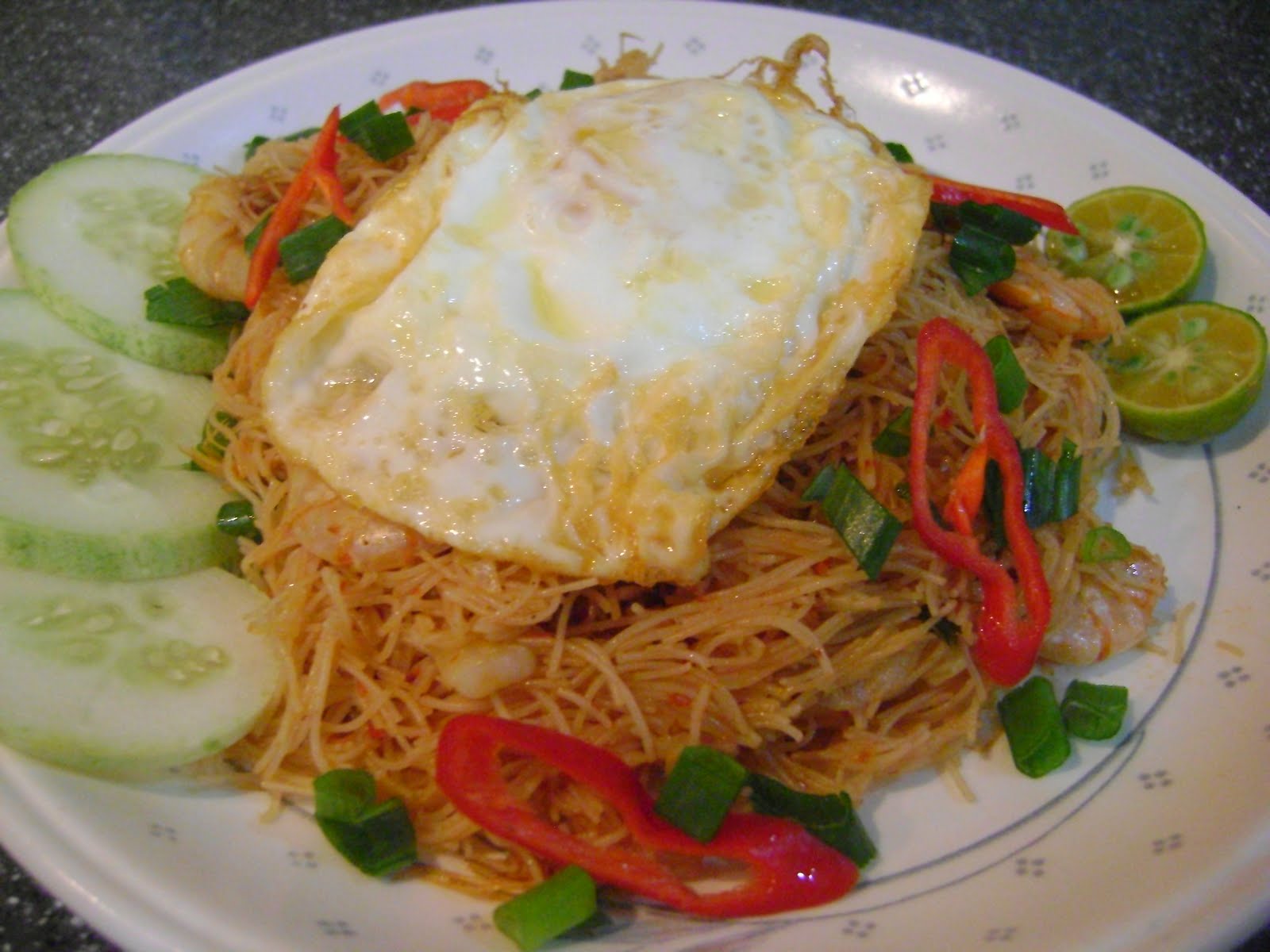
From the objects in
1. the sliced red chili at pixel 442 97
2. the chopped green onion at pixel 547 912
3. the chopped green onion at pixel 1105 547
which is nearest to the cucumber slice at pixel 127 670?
the chopped green onion at pixel 547 912

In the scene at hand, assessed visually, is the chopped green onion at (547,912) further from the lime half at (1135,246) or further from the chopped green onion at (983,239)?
the lime half at (1135,246)

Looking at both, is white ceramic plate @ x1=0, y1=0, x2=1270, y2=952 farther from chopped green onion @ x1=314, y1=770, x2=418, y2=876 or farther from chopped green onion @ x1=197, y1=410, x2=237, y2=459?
chopped green onion @ x1=197, y1=410, x2=237, y2=459

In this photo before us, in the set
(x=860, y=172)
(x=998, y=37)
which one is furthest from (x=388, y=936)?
(x=998, y=37)

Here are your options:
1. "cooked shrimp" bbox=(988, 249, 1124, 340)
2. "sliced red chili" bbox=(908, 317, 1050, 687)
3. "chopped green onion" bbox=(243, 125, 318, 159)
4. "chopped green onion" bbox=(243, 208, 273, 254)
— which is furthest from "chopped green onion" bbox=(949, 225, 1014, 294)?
"chopped green onion" bbox=(243, 125, 318, 159)

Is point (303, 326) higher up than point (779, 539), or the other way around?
point (303, 326)

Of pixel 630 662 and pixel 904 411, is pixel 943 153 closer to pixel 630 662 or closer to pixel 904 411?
pixel 904 411

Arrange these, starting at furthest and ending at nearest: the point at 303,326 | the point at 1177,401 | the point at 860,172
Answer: the point at 1177,401, the point at 860,172, the point at 303,326
